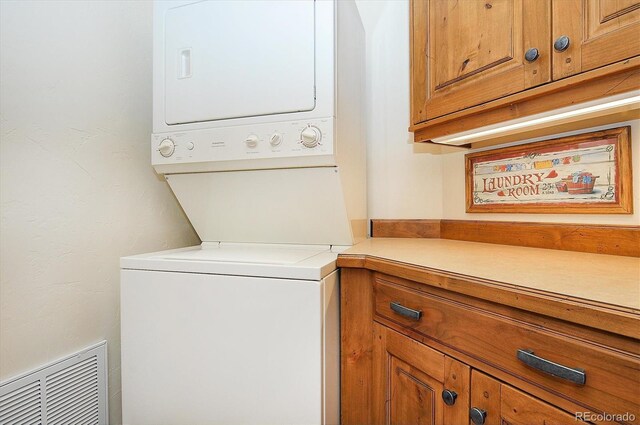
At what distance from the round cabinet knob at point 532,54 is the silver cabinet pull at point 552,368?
0.80 m

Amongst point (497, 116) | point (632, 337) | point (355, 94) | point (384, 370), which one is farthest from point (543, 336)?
point (355, 94)

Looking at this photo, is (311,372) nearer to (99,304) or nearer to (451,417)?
(451,417)

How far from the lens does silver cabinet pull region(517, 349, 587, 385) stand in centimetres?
56

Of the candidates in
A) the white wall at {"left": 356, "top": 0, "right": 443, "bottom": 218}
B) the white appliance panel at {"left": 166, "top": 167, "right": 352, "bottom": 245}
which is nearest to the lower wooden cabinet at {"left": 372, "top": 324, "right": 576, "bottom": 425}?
the white appliance panel at {"left": 166, "top": 167, "right": 352, "bottom": 245}

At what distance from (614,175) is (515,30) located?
0.60 meters

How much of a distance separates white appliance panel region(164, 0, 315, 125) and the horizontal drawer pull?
76cm

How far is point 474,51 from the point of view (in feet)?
3.54

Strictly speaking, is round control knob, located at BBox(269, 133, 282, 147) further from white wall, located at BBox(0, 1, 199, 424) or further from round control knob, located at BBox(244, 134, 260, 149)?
white wall, located at BBox(0, 1, 199, 424)

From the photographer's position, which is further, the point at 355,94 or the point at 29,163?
the point at 355,94

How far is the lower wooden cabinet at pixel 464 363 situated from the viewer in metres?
0.55

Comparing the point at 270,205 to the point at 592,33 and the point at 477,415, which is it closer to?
the point at 477,415

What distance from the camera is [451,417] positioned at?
2.71 feet

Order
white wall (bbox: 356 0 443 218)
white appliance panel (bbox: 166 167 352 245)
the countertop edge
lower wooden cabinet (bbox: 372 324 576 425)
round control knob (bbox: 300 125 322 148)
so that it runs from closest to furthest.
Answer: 1. the countertop edge
2. lower wooden cabinet (bbox: 372 324 576 425)
3. round control knob (bbox: 300 125 322 148)
4. white appliance panel (bbox: 166 167 352 245)
5. white wall (bbox: 356 0 443 218)

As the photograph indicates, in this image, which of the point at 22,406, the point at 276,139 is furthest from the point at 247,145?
the point at 22,406
